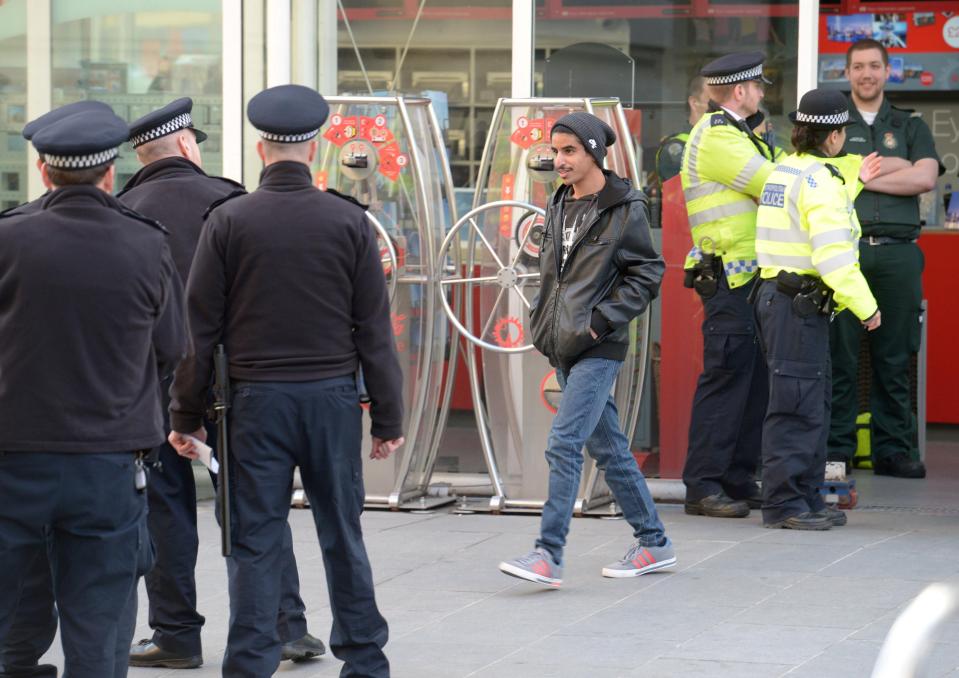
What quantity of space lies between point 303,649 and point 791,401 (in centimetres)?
268

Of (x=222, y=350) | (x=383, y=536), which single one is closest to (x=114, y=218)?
(x=222, y=350)

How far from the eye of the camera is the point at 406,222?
296 inches

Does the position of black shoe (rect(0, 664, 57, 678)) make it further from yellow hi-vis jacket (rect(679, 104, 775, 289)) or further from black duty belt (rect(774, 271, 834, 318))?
yellow hi-vis jacket (rect(679, 104, 775, 289))

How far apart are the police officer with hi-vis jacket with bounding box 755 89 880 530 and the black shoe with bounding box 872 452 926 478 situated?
1686 mm

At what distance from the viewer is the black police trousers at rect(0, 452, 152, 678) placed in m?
3.88

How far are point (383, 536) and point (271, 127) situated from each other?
2885 mm

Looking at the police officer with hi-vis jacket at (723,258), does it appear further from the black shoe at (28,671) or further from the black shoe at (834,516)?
the black shoe at (28,671)

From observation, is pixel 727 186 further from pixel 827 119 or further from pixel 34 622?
pixel 34 622

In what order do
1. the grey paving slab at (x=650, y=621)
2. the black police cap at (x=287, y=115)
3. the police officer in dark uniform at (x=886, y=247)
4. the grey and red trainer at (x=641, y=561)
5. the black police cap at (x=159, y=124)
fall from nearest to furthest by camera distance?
1. the black police cap at (x=287, y=115)
2. the black police cap at (x=159, y=124)
3. the grey paving slab at (x=650, y=621)
4. the grey and red trainer at (x=641, y=561)
5. the police officer in dark uniform at (x=886, y=247)

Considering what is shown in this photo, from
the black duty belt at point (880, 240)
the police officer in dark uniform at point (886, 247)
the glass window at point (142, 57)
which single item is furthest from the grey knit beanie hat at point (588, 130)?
the glass window at point (142, 57)

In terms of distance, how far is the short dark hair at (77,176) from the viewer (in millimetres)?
4043

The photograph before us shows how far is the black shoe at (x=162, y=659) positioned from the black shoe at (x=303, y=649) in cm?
28

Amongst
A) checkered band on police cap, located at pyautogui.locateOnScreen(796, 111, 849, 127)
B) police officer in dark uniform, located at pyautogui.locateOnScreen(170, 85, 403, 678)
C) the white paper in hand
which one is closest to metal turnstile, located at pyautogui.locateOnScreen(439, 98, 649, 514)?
checkered band on police cap, located at pyautogui.locateOnScreen(796, 111, 849, 127)

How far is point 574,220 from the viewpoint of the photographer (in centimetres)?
604
